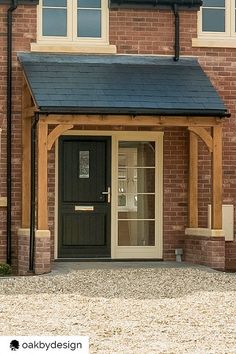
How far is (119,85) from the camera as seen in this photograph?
15695 millimetres

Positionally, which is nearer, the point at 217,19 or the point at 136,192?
the point at 136,192

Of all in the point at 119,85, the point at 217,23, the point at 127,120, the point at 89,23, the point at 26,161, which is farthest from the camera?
the point at 217,23

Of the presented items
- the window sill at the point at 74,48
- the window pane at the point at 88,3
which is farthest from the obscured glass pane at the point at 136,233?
the window pane at the point at 88,3

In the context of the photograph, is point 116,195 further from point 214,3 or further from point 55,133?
point 214,3

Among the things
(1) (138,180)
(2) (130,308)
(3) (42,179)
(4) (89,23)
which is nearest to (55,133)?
(3) (42,179)

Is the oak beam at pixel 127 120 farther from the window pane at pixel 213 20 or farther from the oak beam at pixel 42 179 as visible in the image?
the window pane at pixel 213 20

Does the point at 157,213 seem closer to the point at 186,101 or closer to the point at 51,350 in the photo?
the point at 186,101

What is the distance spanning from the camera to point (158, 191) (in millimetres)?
A: 16891

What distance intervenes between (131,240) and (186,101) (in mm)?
3069

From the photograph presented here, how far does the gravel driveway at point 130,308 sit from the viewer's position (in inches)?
320

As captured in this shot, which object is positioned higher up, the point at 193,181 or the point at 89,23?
the point at 89,23

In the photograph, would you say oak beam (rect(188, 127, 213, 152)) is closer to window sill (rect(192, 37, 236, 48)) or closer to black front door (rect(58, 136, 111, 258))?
black front door (rect(58, 136, 111, 258))

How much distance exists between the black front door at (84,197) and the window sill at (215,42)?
257 centimetres

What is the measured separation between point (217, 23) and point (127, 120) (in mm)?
3401
